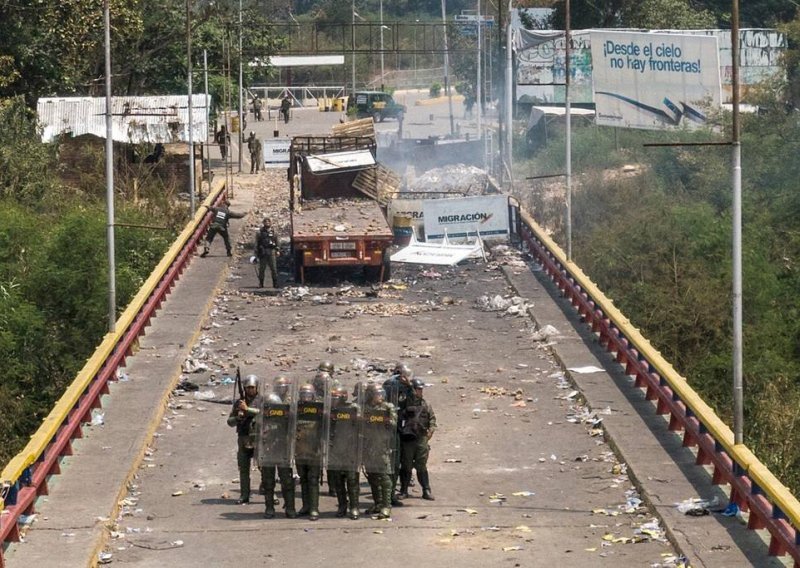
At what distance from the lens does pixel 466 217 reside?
37750 mm

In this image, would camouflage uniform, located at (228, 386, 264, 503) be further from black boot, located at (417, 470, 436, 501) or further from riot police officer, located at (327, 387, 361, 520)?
black boot, located at (417, 470, 436, 501)

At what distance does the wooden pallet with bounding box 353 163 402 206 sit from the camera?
37.7 m

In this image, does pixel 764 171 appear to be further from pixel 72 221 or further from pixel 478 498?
pixel 478 498

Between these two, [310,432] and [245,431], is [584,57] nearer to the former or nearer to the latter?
[245,431]

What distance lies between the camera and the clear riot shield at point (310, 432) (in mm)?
15948

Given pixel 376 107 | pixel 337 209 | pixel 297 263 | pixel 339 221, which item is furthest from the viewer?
pixel 376 107

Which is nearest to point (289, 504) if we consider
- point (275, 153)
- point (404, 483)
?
point (404, 483)

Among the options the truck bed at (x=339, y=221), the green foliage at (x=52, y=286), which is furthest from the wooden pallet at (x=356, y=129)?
the truck bed at (x=339, y=221)

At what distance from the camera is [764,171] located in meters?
46.1

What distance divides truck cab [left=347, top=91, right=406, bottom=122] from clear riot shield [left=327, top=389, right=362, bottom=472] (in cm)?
7208

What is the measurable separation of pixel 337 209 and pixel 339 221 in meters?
1.51

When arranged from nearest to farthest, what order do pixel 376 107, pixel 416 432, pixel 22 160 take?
pixel 416 432 → pixel 22 160 → pixel 376 107

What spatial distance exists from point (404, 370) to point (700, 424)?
140 inches

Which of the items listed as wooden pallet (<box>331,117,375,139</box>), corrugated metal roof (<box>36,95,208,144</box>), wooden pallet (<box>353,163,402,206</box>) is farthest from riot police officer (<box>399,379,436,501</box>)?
corrugated metal roof (<box>36,95,208,144</box>)
